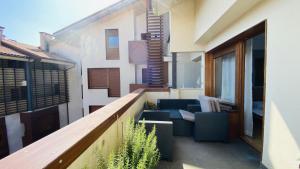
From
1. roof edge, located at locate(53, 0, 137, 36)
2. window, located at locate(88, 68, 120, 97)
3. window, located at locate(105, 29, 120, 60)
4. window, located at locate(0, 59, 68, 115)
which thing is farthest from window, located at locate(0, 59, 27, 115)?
window, located at locate(105, 29, 120, 60)

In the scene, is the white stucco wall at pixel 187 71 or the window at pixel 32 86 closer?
the white stucco wall at pixel 187 71

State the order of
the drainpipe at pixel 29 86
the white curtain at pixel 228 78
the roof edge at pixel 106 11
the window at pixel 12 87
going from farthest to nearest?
1. the roof edge at pixel 106 11
2. the drainpipe at pixel 29 86
3. the window at pixel 12 87
4. the white curtain at pixel 228 78

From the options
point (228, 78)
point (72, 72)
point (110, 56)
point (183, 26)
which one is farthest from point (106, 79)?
point (228, 78)

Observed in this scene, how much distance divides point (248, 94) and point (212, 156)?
1.79 m

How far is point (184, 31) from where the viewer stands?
5656mm

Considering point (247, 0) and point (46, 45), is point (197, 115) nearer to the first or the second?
point (247, 0)

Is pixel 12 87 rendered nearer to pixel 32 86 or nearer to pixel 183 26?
pixel 32 86

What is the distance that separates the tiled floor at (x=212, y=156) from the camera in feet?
9.19

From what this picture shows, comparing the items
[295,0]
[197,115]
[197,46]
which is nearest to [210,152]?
[197,115]

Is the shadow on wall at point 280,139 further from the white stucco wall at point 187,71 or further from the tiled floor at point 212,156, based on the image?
the white stucco wall at point 187,71

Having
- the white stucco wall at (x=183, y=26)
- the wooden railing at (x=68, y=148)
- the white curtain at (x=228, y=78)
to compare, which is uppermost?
the white stucco wall at (x=183, y=26)

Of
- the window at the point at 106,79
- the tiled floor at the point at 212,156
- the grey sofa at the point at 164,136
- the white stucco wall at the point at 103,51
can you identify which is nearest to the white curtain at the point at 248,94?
the tiled floor at the point at 212,156

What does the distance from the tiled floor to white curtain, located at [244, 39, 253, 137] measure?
41 centimetres

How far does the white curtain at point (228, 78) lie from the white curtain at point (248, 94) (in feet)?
1.39
